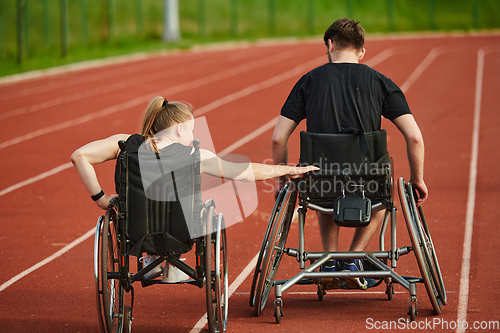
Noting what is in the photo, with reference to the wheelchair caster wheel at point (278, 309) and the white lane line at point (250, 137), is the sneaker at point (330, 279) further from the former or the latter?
the white lane line at point (250, 137)

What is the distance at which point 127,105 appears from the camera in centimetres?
1750

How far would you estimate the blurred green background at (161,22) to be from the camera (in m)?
30.1

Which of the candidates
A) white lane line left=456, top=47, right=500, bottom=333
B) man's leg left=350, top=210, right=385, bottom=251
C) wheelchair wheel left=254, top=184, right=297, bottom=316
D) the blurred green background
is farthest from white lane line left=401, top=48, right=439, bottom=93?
wheelchair wheel left=254, top=184, right=297, bottom=316

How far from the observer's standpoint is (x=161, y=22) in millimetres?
39938

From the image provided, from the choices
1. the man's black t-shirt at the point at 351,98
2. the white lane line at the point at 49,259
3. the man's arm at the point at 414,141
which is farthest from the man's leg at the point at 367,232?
the white lane line at the point at 49,259

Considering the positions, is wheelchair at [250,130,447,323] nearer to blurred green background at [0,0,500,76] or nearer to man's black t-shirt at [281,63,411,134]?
man's black t-shirt at [281,63,411,134]

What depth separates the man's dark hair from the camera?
13.5ft

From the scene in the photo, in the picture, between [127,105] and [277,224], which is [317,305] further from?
[127,105]

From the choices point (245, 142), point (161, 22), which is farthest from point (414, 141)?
point (161, 22)

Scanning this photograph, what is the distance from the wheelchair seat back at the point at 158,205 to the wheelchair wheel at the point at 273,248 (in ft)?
1.85

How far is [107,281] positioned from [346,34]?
2.06 metres
